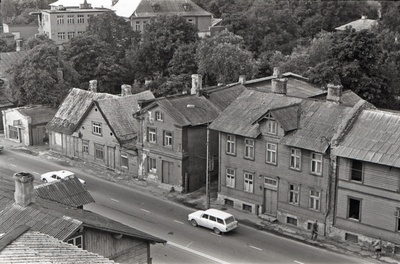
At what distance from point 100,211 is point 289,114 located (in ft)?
56.1

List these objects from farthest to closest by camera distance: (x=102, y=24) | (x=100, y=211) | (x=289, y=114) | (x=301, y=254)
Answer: (x=102, y=24) < (x=100, y=211) < (x=289, y=114) < (x=301, y=254)

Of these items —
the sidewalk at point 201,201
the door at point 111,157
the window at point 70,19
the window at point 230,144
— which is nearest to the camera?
the sidewalk at point 201,201

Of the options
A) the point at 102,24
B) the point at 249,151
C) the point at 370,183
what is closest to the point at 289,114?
the point at 249,151

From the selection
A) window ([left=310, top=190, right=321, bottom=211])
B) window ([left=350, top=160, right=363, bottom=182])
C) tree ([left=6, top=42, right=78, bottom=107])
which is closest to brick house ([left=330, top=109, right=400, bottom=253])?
window ([left=350, top=160, right=363, bottom=182])

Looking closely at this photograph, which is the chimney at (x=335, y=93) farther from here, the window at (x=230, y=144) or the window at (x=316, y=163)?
the window at (x=230, y=144)

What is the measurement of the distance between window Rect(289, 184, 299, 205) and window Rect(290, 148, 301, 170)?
1477 millimetres

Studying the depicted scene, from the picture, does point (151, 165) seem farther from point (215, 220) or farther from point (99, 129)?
point (215, 220)

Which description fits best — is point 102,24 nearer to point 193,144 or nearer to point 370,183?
point 193,144

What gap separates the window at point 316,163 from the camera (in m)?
43.1

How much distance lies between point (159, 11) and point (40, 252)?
9620cm

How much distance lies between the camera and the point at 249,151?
154 feet

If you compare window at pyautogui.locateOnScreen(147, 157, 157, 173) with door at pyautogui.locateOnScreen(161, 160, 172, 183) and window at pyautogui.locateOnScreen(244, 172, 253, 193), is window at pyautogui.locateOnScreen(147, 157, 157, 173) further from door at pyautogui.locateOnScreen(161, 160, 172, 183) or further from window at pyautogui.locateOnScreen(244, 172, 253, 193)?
window at pyautogui.locateOnScreen(244, 172, 253, 193)

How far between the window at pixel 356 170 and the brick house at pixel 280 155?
161cm

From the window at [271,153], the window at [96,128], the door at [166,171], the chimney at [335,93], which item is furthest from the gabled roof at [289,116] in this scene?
the window at [96,128]
